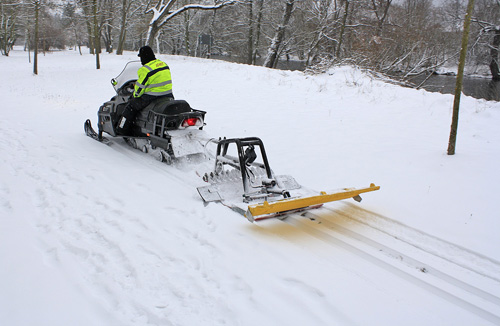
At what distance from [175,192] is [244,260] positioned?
6.34 ft

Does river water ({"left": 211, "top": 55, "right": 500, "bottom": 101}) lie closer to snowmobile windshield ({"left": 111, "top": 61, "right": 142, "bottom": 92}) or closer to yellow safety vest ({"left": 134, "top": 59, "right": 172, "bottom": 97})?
yellow safety vest ({"left": 134, "top": 59, "right": 172, "bottom": 97})

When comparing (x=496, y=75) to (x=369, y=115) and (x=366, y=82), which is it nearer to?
(x=366, y=82)

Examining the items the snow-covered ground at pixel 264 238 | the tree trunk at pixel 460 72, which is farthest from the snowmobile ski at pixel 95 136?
the tree trunk at pixel 460 72

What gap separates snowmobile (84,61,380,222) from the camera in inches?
161

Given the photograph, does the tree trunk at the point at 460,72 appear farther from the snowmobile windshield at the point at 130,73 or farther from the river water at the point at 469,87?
the river water at the point at 469,87

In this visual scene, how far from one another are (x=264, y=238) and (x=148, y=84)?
3813 millimetres

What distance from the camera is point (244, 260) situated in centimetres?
324

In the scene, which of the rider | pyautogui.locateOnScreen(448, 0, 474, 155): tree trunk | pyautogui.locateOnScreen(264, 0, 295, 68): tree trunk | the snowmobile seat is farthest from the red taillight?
pyautogui.locateOnScreen(264, 0, 295, 68): tree trunk

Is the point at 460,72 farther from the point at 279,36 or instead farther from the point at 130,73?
the point at 279,36

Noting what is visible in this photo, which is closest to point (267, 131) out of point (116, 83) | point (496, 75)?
point (116, 83)

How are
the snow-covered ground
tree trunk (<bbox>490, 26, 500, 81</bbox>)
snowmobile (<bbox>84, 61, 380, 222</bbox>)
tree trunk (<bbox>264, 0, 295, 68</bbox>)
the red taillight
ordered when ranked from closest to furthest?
the snow-covered ground → snowmobile (<bbox>84, 61, 380, 222</bbox>) → the red taillight → tree trunk (<bbox>490, 26, 500, 81</bbox>) → tree trunk (<bbox>264, 0, 295, 68</bbox>)

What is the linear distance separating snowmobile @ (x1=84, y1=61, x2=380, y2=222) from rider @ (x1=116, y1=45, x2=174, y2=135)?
14 cm

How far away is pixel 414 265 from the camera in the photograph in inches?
131

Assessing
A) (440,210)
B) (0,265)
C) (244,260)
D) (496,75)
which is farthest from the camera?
(496,75)
